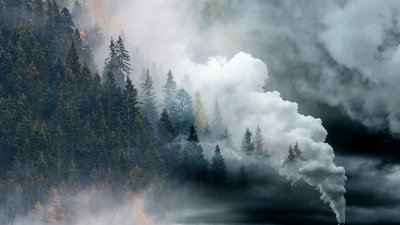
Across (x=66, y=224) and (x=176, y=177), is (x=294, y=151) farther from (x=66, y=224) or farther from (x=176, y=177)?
(x=66, y=224)

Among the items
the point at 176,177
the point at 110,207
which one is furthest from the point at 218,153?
the point at 110,207

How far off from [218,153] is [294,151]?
51.4 feet

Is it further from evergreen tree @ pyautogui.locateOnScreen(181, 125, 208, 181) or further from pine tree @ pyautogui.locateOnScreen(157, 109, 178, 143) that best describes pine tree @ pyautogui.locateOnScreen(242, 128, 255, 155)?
pine tree @ pyautogui.locateOnScreen(157, 109, 178, 143)

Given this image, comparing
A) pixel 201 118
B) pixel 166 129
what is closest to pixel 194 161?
pixel 166 129

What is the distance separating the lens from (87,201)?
19725 centimetres

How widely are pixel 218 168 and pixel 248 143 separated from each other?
25.0 feet

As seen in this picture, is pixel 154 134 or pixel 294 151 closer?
pixel 294 151

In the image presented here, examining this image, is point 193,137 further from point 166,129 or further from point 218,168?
point 218,168

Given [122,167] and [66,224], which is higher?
[122,167]

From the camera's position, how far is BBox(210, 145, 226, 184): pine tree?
19238 centimetres

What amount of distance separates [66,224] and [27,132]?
19.8 meters

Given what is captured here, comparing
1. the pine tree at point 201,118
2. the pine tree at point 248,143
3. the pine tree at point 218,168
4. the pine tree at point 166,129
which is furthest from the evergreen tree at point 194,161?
the pine tree at point 248,143

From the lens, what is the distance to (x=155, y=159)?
7712 inches

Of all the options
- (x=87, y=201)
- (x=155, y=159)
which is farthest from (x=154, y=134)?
(x=87, y=201)
